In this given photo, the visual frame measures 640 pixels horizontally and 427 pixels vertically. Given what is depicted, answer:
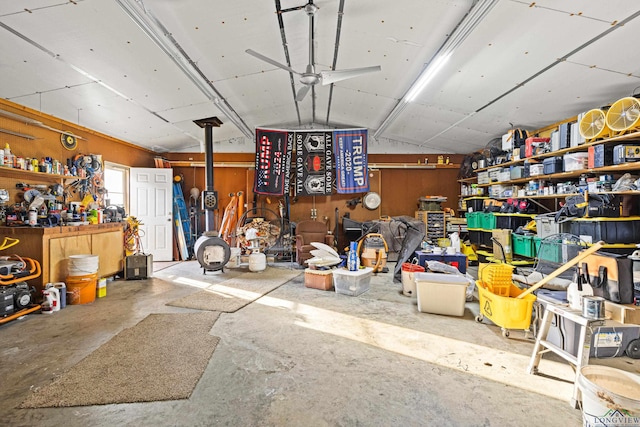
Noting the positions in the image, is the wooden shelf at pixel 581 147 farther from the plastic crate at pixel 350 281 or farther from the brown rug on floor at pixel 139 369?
the brown rug on floor at pixel 139 369

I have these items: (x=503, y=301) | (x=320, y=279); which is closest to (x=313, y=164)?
(x=320, y=279)

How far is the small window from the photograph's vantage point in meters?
6.71

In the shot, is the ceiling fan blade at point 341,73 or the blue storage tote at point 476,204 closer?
the ceiling fan blade at point 341,73

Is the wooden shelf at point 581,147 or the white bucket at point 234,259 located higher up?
the wooden shelf at point 581,147

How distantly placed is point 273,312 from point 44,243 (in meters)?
3.08

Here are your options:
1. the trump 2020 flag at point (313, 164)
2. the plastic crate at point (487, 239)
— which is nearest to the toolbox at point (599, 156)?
the plastic crate at point (487, 239)

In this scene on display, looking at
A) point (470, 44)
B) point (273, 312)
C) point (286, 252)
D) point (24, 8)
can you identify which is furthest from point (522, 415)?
point (286, 252)

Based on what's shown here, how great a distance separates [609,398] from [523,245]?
4741mm

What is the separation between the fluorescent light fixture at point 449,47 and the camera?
9.63 feet

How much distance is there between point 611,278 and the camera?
222 cm

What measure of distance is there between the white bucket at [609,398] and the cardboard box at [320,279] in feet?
11.2

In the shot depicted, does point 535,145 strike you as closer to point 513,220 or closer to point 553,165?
point 553,165

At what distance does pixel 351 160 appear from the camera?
24.7 feet

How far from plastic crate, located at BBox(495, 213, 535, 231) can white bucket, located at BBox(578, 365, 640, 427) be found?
4605 millimetres
